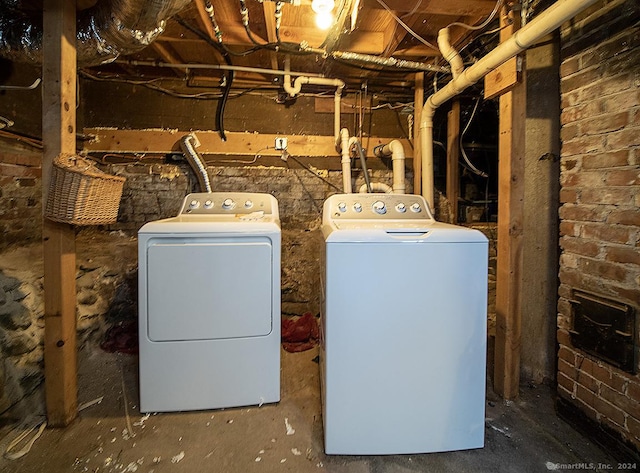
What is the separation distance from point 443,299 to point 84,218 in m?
1.58

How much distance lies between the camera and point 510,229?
1.74 m

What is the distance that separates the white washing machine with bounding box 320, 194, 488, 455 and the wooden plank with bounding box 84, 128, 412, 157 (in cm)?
172

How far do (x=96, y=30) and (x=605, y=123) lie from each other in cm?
241

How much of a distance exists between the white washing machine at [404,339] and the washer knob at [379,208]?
49 cm

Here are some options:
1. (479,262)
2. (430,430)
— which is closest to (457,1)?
(479,262)

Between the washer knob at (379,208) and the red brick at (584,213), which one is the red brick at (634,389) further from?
the washer knob at (379,208)

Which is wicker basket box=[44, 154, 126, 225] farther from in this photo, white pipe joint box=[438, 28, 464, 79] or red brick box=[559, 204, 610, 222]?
red brick box=[559, 204, 610, 222]

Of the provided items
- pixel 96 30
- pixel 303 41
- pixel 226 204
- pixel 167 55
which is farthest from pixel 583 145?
pixel 167 55

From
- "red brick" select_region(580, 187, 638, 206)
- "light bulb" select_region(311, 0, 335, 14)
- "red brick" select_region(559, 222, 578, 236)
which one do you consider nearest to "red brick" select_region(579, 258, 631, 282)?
"red brick" select_region(559, 222, 578, 236)

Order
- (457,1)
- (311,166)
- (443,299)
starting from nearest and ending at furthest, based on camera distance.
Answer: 1. (443,299)
2. (457,1)
3. (311,166)

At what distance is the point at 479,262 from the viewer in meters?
1.38

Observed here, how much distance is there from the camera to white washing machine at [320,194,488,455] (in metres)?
1.35

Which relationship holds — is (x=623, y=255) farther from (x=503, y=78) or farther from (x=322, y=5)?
(x=322, y=5)

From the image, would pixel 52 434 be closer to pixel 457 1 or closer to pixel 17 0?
pixel 17 0
